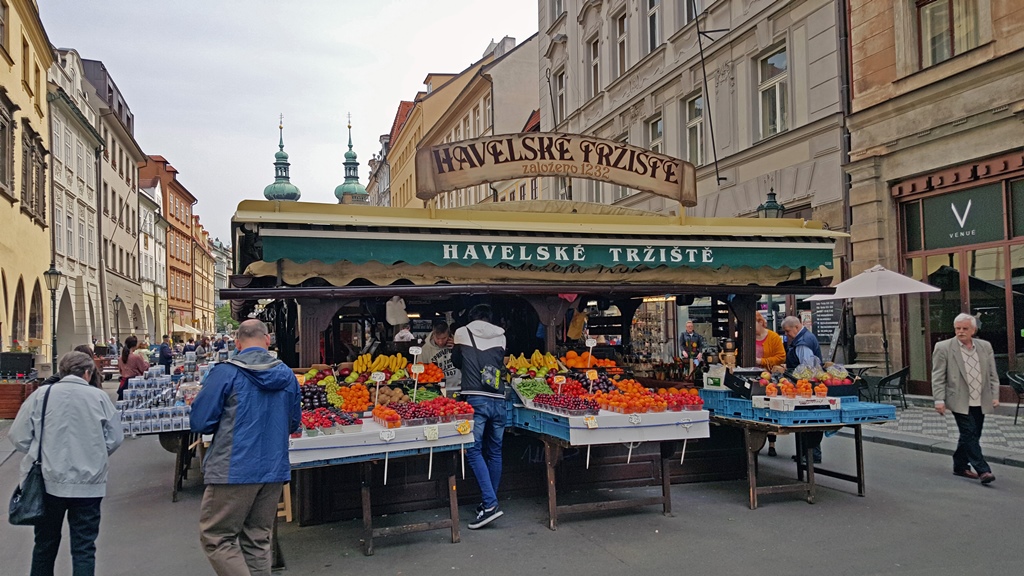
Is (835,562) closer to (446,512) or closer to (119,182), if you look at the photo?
(446,512)

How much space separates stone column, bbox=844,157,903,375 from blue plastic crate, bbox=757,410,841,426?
8786 mm

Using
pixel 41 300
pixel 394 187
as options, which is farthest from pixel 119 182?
pixel 394 187

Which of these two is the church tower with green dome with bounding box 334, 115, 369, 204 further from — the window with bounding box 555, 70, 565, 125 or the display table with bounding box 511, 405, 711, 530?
the display table with bounding box 511, 405, 711, 530

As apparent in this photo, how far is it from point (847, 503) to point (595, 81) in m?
22.4

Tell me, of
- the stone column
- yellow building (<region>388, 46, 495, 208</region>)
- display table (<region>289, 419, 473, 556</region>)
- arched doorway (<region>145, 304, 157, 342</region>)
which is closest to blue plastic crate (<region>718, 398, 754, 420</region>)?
display table (<region>289, 419, 473, 556</region>)

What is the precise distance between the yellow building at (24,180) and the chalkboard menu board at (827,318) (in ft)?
64.2

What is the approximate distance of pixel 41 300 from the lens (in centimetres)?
2688

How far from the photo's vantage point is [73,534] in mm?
5035

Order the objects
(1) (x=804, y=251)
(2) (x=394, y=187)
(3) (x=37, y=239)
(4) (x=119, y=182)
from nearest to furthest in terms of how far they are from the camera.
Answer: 1. (1) (x=804, y=251)
2. (3) (x=37, y=239)
3. (4) (x=119, y=182)
4. (2) (x=394, y=187)

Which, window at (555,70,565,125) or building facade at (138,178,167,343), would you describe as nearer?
window at (555,70,565,125)

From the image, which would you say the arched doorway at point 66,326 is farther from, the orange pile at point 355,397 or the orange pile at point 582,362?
the orange pile at point 582,362

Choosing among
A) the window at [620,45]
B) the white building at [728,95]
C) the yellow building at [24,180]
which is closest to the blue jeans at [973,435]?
the white building at [728,95]

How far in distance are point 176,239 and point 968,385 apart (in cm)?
6686

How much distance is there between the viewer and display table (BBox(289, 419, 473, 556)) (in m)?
6.09
